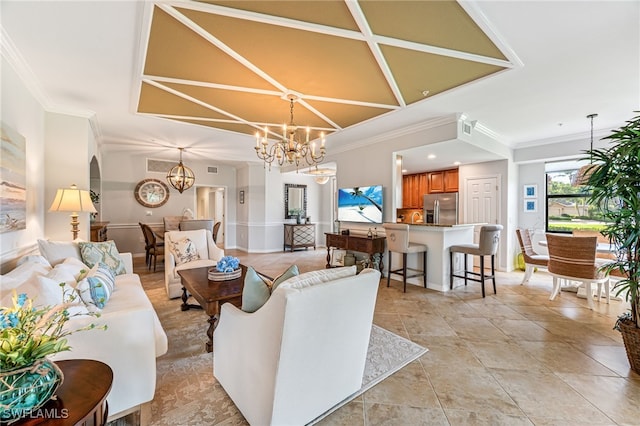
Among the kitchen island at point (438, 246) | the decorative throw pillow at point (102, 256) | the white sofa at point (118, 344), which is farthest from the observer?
Answer: the kitchen island at point (438, 246)

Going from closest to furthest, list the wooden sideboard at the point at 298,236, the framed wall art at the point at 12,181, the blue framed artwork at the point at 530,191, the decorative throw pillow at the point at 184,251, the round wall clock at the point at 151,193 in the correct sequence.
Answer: the framed wall art at the point at 12,181, the decorative throw pillow at the point at 184,251, the blue framed artwork at the point at 530,191, the round wall clock at the point at 151,193, the wooden sideboard at the point at 298,236

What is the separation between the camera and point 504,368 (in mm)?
2135

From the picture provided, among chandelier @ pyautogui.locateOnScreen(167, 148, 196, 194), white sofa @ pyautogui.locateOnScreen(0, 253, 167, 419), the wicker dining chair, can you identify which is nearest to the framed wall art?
white sofa @ pyautogui.locateOnScreen(0, 253, 167, 419)

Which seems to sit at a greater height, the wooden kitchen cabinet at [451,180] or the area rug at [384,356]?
the wooden kitchen cabinet at [451,180]

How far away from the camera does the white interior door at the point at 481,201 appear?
5.50m

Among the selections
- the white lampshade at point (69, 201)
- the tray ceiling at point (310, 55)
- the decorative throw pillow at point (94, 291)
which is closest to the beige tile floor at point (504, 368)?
the decorative throw pillow at point (94, 291)

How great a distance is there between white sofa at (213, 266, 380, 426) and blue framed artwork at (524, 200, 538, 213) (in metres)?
5.61

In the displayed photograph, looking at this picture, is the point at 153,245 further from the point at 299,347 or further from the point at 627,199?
the point at 627,199

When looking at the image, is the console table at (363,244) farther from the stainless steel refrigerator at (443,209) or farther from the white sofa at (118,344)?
the white sofa at (118,344)

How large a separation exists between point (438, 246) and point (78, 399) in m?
4.21

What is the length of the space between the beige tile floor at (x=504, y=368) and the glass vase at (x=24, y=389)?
1382 millimetres

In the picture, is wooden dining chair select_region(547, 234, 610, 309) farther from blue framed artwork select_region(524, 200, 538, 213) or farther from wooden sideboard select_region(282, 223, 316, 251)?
wooden sideboard select_region(282, 223, 316, 251)

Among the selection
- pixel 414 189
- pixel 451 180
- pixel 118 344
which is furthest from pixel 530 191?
pixel 118 344

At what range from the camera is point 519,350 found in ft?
7.90
